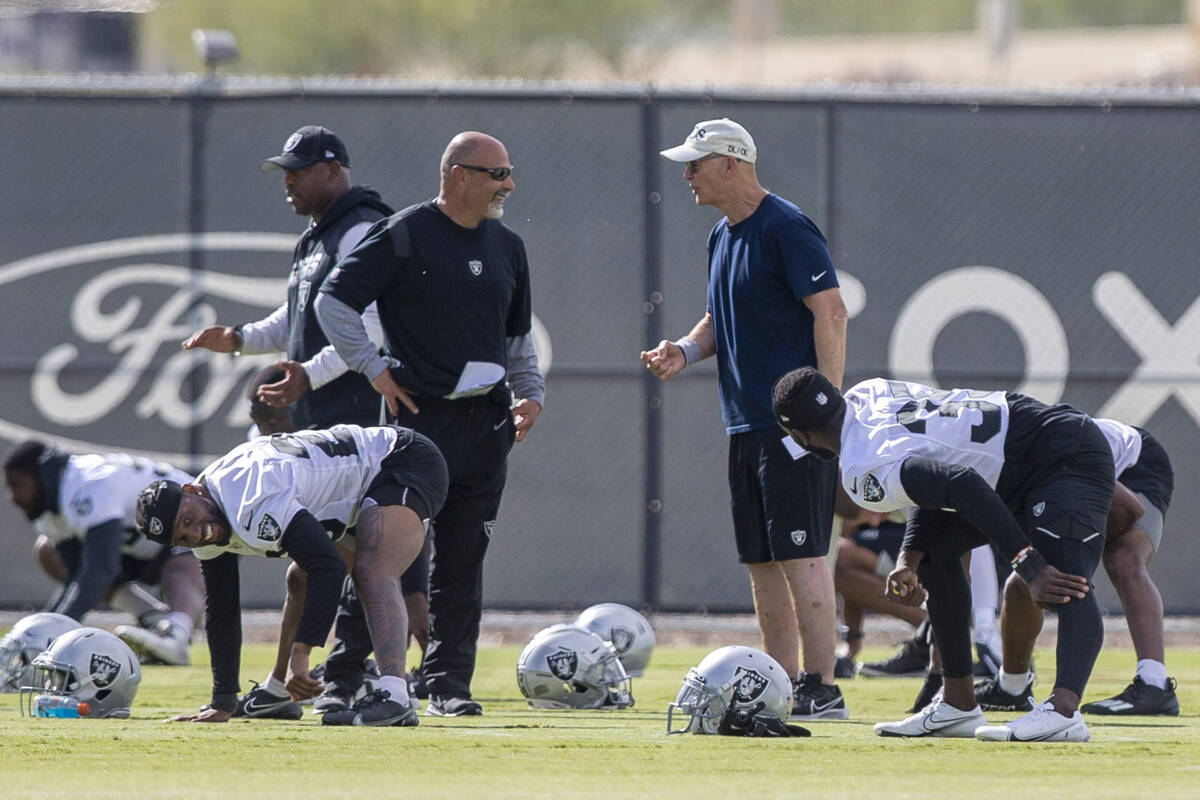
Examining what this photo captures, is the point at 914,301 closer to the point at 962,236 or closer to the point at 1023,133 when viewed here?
the point at 962,236

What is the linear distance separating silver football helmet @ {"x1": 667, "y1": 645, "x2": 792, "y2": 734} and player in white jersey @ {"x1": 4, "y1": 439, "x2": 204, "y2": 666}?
12.7 ft

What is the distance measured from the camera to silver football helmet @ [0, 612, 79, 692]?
855 centimetres

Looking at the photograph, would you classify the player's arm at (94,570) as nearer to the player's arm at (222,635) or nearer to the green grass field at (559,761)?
the green grass field at (559,761)

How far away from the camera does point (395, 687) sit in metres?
7.12

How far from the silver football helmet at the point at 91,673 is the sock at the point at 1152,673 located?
13.2 ft

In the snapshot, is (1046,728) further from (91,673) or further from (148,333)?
(148,333)

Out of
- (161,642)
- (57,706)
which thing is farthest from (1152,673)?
(161,642)

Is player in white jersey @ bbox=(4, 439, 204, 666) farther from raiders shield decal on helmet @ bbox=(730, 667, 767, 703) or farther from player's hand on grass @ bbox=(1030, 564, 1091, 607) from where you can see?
player's hand on grass @ bbox=(1030, 564, 1091, 607)

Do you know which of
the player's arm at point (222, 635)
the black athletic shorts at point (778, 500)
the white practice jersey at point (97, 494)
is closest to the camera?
the player's arm at point (222, 635)

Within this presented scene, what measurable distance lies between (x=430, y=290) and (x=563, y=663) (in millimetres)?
1664

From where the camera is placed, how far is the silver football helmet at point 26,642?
28.0ft

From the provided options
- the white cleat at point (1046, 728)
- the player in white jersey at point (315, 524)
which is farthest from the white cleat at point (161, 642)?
the white cleat at point (1046, 728)

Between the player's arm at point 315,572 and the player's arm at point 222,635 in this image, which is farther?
the player's arm at point 222,635

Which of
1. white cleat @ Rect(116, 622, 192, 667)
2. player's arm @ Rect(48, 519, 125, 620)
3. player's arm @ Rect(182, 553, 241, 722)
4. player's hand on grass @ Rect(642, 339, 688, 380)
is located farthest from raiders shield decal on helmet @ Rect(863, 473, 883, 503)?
white cleat @ Rect(116, 622, 192, 667)
